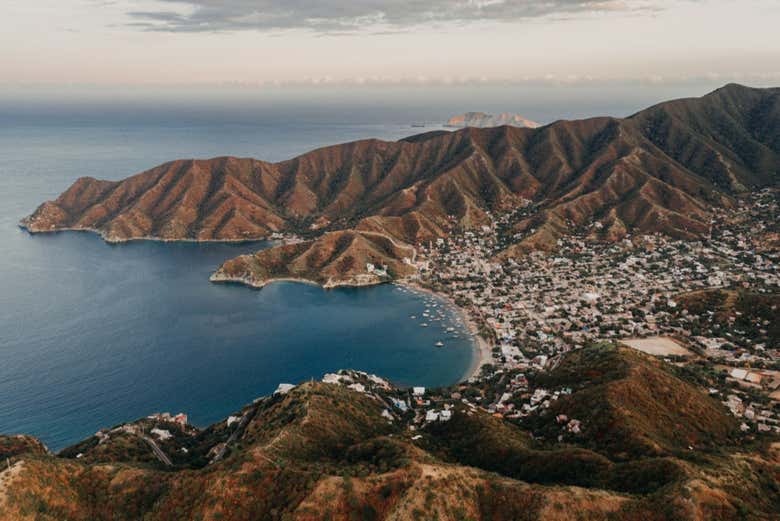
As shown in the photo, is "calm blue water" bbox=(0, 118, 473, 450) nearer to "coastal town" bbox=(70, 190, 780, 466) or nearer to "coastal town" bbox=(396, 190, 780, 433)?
"coastal town" bbox=(70, 190, 780, 466)

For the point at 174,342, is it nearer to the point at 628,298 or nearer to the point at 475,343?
the point at 475,343

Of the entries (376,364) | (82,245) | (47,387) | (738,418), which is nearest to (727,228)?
(738,418)

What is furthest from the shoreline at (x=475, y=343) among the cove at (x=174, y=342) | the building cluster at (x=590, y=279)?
the building cluster at (x=590, y=279)

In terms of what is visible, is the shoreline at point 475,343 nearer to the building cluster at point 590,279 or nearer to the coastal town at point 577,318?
the coastal town at point 577,318

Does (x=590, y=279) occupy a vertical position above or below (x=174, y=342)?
above

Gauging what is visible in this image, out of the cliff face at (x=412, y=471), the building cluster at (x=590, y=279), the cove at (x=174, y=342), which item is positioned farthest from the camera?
the building cluster at (x=590, y=279)

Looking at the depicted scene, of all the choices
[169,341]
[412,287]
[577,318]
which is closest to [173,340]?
[169,341]

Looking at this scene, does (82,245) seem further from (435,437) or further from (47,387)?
(435,437)
